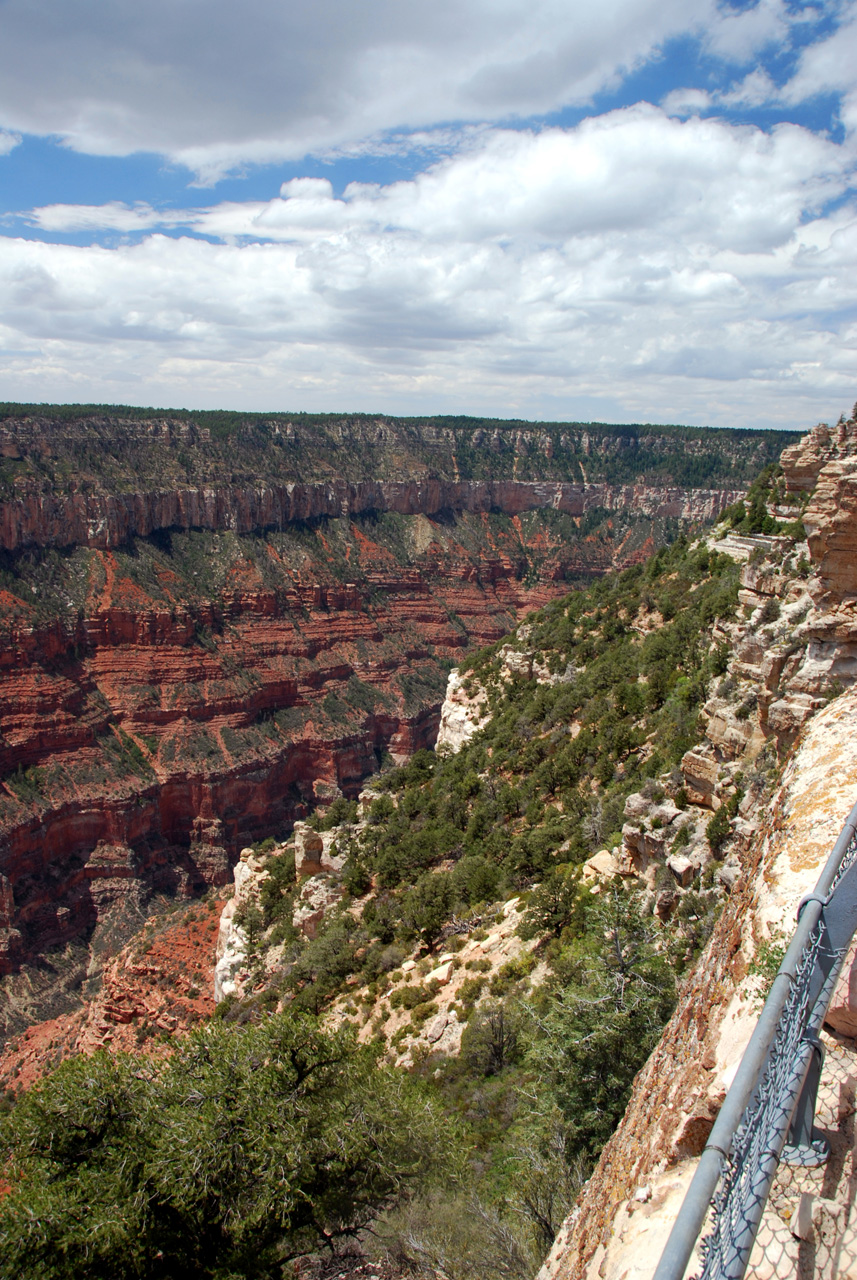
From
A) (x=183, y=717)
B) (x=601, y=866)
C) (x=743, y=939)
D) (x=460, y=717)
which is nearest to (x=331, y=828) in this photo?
(x=460, y=717)

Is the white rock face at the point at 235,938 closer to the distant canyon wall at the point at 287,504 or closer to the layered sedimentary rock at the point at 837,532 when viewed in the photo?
the layered sedimentary rock at the point at 837,532

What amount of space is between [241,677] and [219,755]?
11567 millimetres

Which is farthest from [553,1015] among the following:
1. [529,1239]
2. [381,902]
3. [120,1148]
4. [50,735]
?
[50,735]

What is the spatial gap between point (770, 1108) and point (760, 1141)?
0.73ft

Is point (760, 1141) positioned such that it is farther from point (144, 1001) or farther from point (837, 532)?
point (144, 1001)

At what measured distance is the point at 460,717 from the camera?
47594mm

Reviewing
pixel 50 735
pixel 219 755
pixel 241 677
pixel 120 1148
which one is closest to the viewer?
pixel 120 1148

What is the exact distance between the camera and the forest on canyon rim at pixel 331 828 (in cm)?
1166

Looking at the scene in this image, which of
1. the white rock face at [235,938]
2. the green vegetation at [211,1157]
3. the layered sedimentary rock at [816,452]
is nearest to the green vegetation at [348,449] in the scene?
the white rock face at [235,938]

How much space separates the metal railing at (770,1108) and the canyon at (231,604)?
62.2m

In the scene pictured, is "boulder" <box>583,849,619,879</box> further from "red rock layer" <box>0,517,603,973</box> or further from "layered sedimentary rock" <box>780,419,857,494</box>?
"red rock layer" <box>0,517,603,973</box>

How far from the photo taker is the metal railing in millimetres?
3771

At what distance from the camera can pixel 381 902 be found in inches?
1139

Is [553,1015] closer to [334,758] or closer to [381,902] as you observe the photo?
[381,902]
